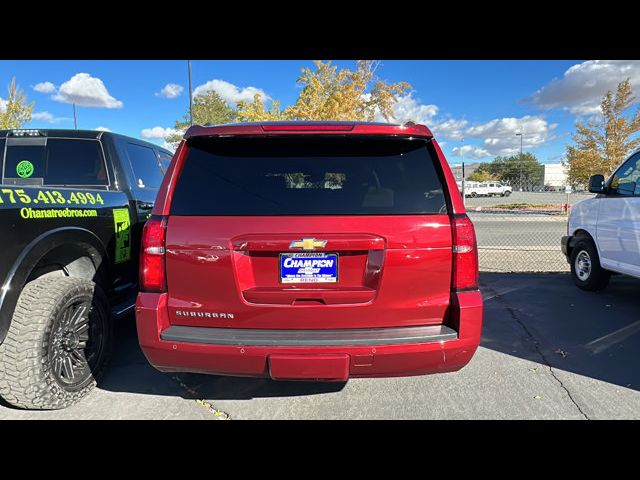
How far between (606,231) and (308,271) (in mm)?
5071

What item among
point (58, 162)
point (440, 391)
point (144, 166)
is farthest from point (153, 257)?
point (144, 166)

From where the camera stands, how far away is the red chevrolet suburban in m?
2.21

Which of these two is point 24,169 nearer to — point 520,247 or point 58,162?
point 58,162

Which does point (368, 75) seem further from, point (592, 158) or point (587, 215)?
point (592, 158)

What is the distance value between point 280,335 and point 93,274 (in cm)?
201

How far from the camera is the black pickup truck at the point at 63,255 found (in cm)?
251

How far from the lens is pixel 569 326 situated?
443 cm

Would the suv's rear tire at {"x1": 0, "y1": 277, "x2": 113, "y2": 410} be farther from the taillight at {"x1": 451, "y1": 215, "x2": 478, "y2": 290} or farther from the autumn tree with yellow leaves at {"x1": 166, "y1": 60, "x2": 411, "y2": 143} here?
the autumn tree with yellow leaves at {"x1": 166, "y1": 60, "x2": 411, "y2": 143}

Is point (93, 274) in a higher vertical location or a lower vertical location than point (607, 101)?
lower

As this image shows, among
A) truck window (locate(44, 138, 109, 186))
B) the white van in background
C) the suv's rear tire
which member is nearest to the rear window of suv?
the suv's rear tire

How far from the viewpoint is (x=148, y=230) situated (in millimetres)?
2279

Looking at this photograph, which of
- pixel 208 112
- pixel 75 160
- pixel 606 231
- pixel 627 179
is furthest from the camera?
pixel 208 112

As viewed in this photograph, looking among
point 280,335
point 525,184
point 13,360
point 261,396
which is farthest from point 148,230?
point 525,184

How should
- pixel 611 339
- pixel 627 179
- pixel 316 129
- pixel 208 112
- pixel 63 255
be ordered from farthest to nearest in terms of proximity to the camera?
1. pixel 208 112
2. pixel 627 179
3. pixel 611 339
4. pixel 63 255
5. pixel 316 129
